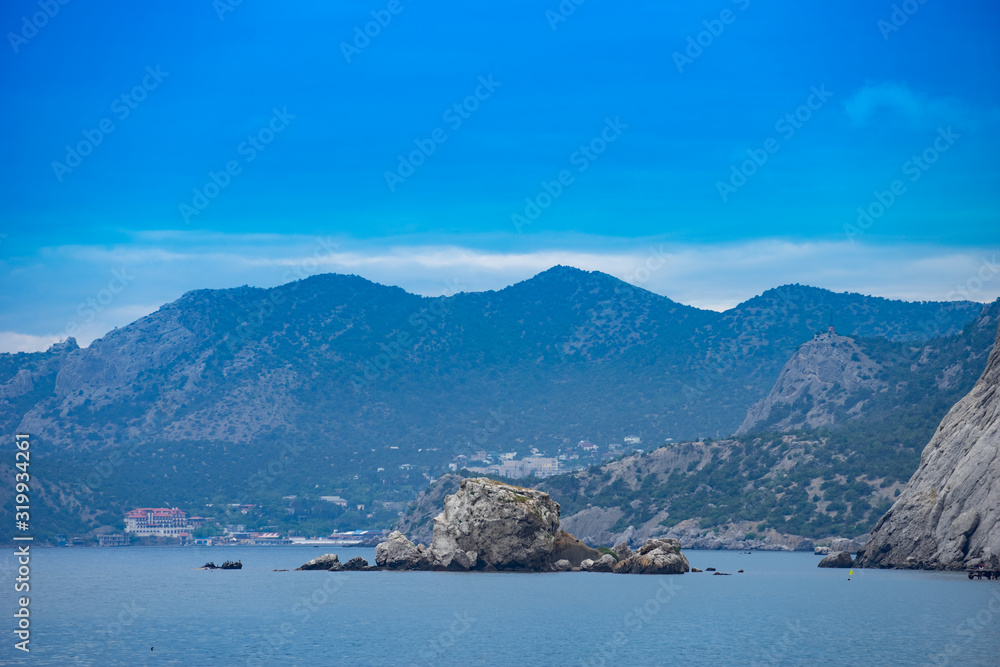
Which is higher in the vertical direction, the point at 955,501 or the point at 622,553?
the point at 955,501

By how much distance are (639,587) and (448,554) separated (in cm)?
2000

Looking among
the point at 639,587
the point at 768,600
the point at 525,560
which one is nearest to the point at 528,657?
the point at 768,600

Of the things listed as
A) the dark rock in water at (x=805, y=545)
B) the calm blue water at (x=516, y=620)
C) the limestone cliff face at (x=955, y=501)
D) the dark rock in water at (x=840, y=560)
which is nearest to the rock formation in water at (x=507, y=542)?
the calm blue water at (x=516, y=620)

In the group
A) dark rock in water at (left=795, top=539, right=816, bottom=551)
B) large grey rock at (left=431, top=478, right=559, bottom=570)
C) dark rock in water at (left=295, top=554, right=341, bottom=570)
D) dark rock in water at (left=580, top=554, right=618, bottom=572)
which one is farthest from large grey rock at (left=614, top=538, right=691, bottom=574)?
dark rock in water at (left=795, top=539, right=816, bottom=551)

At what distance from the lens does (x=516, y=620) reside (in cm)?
6881

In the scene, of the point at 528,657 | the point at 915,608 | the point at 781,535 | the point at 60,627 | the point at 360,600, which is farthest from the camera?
the point at 781,535

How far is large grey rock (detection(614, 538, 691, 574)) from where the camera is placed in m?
110

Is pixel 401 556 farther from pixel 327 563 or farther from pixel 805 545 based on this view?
pixel 805 545

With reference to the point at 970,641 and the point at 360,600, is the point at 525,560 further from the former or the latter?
the point at 970,641

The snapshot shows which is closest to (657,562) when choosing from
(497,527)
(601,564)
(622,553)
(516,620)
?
(622,553)

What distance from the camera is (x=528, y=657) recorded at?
178ft

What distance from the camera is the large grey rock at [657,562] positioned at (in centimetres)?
10950

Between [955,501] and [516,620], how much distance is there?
44.3m

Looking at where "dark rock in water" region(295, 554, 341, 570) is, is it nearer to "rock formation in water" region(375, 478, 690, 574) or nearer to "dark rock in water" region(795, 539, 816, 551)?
"rock formation in water" region(375, 478, 690, 574)
